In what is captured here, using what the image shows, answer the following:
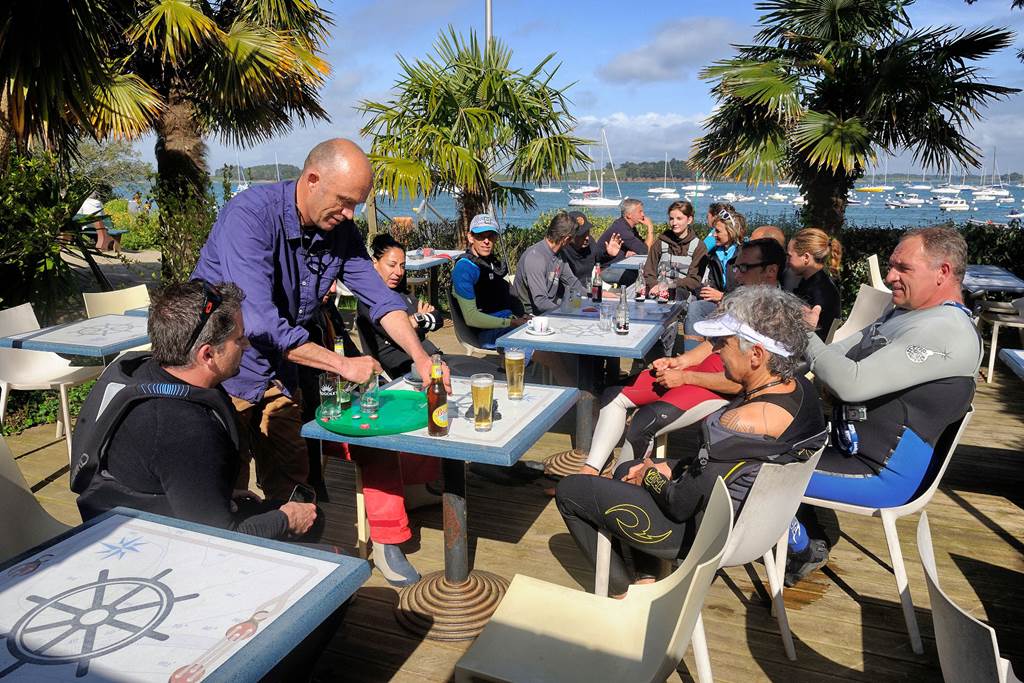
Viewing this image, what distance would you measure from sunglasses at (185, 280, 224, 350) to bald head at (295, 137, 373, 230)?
2.68 ft

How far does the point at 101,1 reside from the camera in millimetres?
4582

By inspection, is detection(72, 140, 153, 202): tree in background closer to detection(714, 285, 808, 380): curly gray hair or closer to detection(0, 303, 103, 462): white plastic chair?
detection(0, 303, 103, 462): white plastic chair

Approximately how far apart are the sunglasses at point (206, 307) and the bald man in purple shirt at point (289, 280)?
2.01 ft

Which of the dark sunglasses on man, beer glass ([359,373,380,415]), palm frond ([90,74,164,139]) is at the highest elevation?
palm frond ([90,74,164,139])

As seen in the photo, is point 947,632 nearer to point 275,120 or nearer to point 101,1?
point 101,1

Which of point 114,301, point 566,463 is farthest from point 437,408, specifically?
point 114,301

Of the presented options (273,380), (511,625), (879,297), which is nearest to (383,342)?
(273,380)

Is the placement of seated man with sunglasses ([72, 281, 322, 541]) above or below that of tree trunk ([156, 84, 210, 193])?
below

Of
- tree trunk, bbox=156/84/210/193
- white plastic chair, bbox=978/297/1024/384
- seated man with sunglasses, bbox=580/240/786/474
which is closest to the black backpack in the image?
seated man with sunglasses, bbox=580/240/786/474

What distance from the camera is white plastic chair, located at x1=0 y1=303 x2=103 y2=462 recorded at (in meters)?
4.66

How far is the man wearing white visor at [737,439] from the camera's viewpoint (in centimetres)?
229

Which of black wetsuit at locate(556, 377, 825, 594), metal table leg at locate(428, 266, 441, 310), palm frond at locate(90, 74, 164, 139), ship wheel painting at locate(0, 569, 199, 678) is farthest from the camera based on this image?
metal table leg at locate(428, 266, 441, 310)

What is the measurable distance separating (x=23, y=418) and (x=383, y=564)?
394 cm

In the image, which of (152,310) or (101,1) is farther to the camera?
(101,1)
